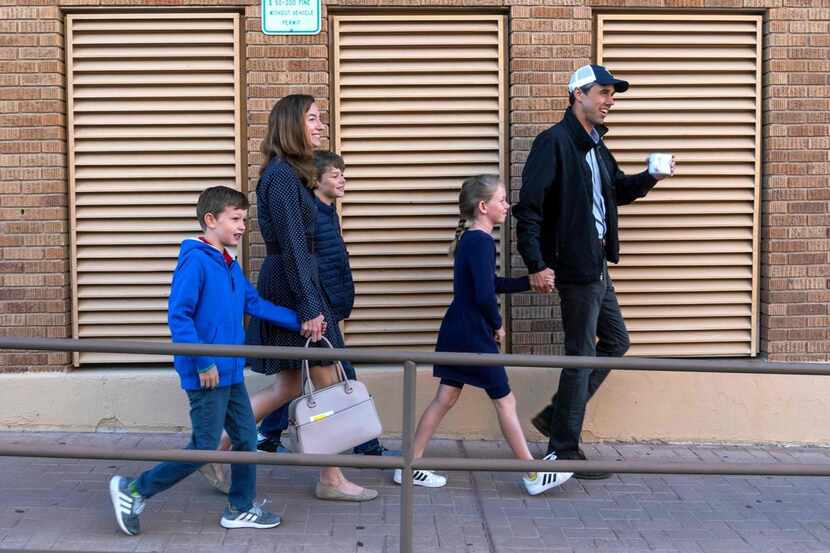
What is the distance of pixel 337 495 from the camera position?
191 inches

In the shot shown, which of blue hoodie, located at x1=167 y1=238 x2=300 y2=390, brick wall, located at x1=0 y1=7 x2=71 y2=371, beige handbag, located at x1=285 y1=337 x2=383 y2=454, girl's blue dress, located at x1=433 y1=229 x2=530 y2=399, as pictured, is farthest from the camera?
brick wall, located at x1=0 y1=7 x2=71 y2=371

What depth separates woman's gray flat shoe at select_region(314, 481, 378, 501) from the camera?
4.83m

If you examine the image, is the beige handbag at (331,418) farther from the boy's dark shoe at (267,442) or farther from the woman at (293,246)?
the boy's dark shoe at (267,442)

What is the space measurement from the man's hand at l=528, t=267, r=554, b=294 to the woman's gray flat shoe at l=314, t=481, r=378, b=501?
1309mm

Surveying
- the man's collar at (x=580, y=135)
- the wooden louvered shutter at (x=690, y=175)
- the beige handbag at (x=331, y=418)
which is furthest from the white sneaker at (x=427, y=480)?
the man's collar at (x=580, y=135)

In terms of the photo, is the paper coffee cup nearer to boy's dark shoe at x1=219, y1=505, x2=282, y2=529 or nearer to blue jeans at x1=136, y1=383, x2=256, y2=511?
blue jeans at x1=136, y1=383, x2=256, y2=511

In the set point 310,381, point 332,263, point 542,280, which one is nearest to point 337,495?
point 310,381

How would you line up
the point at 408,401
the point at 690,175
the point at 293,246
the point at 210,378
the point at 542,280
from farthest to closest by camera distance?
1. the point at 690,175
2. the point at 542,280
3. the point at 293,246
4. the point at 210,378
5. the point at 408,401

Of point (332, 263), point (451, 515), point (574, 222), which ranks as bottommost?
point (451, 515)

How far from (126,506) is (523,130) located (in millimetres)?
3105

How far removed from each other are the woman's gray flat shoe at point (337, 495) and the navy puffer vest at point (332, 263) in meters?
0.85

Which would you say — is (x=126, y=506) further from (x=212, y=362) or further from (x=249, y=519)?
(x=212, y=362)

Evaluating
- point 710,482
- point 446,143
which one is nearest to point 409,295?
point 446,143

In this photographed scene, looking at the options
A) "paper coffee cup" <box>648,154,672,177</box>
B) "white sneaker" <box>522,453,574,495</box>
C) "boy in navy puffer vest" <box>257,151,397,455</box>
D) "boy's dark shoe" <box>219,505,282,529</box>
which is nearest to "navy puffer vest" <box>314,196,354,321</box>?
"boy in navy puffer vest" <box>257,151,397,455</box>
